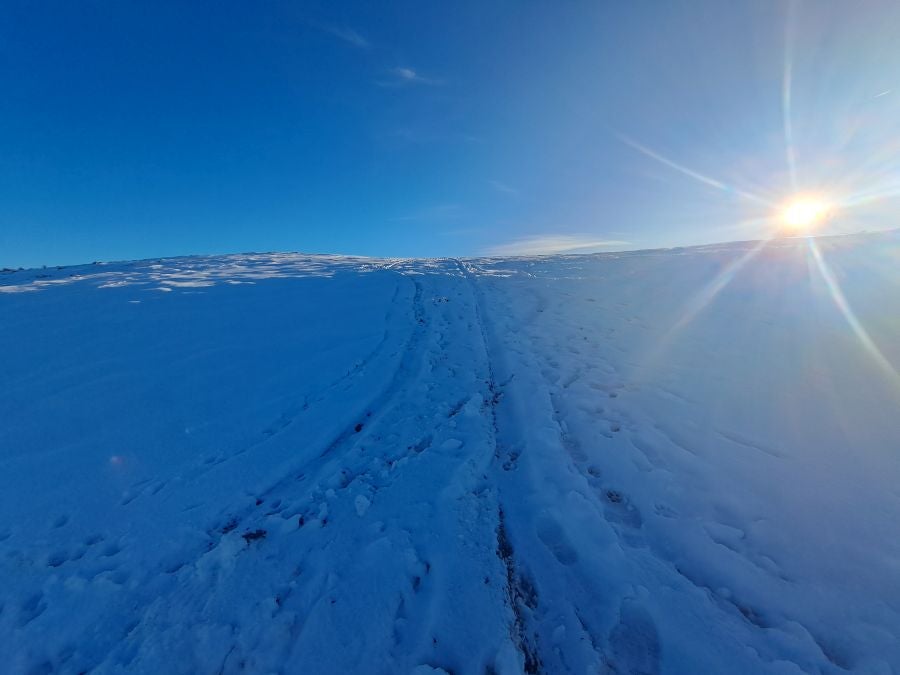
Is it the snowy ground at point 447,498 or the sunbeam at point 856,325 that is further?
the sunbeam at point 856,325

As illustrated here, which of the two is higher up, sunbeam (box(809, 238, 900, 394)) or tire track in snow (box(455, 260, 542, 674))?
sunbeam (box(809, 238, 900, 394))

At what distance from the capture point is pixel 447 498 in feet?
12.7

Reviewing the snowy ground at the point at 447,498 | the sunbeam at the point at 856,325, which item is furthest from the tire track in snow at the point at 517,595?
the sunbeam at the point at 856,325

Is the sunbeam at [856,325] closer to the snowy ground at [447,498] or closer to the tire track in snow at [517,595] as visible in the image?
the snowy ground at [447,498]

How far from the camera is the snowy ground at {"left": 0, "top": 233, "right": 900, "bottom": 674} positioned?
103 inches

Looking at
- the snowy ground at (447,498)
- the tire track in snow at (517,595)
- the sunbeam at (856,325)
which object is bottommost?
Result: the tire track in snow at (517,595)

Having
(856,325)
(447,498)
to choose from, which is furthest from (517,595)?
(856,325)

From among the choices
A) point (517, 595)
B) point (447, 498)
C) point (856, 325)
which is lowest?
point (517, 595)

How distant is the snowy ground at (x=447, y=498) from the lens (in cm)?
261

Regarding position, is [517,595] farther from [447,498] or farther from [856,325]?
[856,325]

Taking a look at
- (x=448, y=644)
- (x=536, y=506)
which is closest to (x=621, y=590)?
(x=536, y=506)

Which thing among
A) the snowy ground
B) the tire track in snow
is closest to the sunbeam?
the snowy ground

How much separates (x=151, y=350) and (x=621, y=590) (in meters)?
8.18

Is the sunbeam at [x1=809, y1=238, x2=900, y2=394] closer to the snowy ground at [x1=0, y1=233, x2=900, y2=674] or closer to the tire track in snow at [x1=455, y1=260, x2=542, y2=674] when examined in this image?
the snowy ground at [x1=0, y1=233, x2=900, y2=674]
